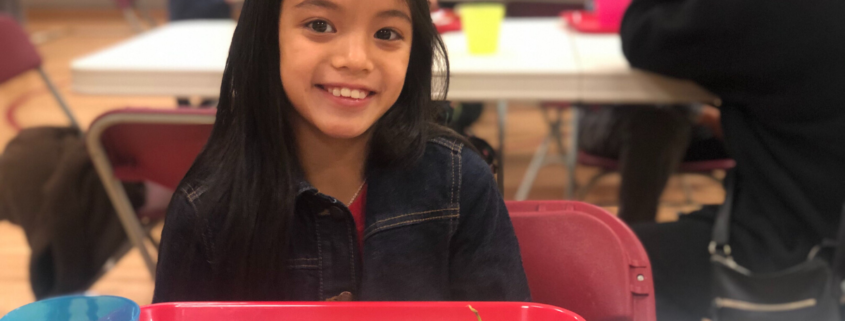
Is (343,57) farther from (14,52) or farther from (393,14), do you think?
(14,52)

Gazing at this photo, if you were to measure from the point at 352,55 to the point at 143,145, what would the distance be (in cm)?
70

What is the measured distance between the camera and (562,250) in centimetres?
76

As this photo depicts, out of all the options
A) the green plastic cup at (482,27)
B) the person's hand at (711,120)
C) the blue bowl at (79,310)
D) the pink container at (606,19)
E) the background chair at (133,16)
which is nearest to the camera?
the blue bowl at (79,310)

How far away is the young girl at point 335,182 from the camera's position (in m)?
0.63

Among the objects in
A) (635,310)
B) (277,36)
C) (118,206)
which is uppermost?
(277,36)

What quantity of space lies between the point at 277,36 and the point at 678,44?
78 cm

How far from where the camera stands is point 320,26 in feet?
2.04

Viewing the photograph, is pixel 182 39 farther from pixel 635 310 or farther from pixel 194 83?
pixel 635 310

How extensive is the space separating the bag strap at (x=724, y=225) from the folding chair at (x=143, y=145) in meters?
0.85

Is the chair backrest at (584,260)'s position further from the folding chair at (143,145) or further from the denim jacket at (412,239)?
the folding chair at (143,145)

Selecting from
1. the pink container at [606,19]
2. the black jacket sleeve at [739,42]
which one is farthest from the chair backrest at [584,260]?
the pink container at [606,19]

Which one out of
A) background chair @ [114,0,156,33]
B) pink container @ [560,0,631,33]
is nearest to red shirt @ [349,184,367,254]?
pink container @ [560,0,631,33]

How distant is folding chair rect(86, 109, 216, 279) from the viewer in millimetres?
1091

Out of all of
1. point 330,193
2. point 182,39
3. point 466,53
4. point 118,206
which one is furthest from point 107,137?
point 466,53
